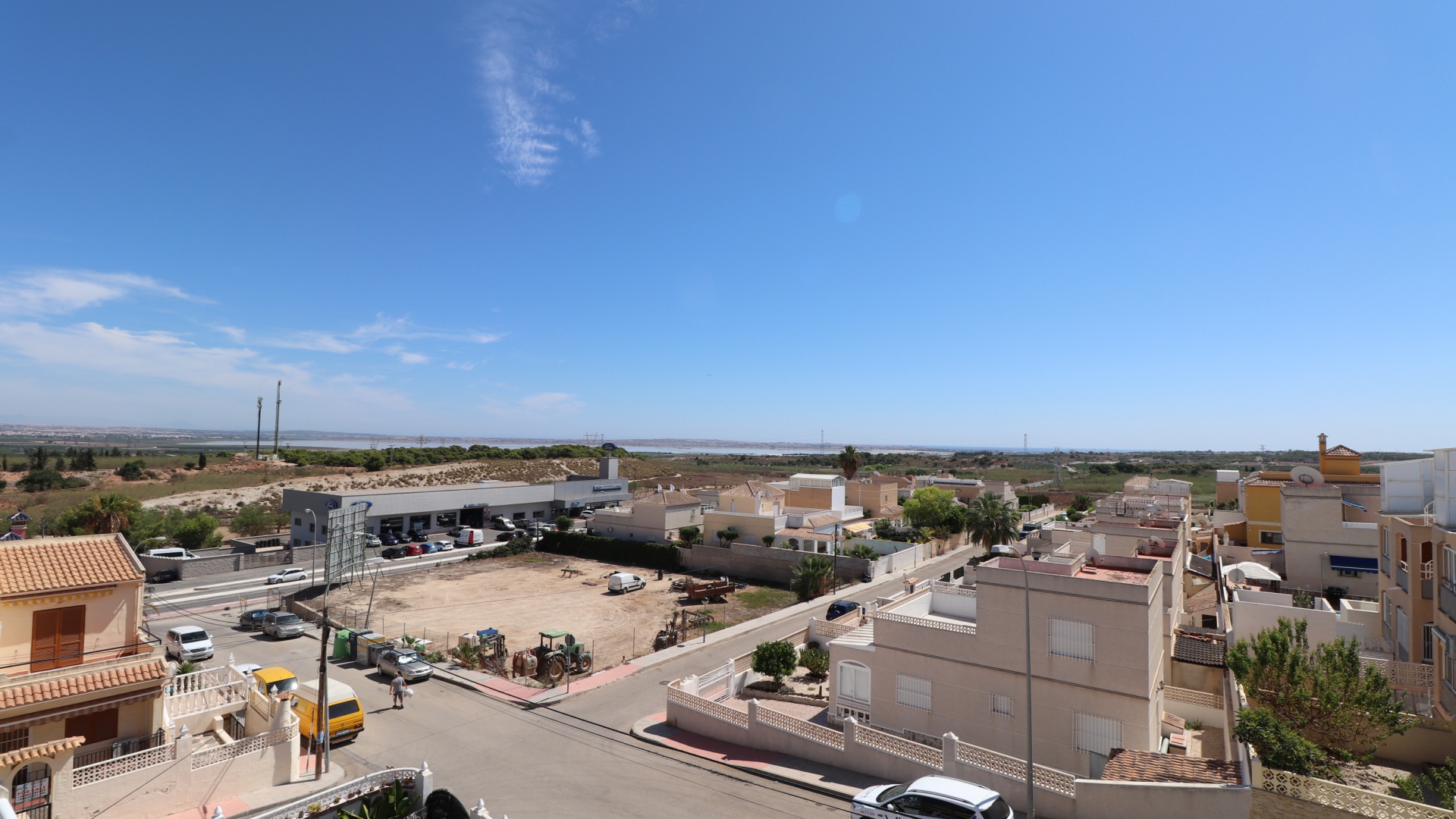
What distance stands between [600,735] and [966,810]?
11954mm

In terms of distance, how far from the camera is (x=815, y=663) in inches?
1073

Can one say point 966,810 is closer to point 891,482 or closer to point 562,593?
point 562,593

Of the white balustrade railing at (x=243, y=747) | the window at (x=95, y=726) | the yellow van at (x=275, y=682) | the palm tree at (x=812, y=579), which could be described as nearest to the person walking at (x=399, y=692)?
the yellow van at (x=275, y=682)

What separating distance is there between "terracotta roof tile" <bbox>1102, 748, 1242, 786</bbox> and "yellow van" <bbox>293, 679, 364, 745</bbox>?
67.7 feet

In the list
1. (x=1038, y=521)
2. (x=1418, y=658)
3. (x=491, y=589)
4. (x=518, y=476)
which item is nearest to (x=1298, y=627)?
(x=1418, y=658)

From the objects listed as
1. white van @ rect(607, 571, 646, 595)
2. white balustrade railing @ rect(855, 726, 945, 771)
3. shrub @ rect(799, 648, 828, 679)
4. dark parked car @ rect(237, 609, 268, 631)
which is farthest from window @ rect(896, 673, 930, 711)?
dark parked car @ rect(237, 609, 268, 631)

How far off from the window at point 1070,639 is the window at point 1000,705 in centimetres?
189

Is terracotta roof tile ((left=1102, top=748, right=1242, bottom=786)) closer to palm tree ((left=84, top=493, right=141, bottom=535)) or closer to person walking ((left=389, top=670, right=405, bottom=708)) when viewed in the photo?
person walking ((left=389, top=670, right=405, bottom=708))

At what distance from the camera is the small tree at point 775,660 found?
82.2 feet

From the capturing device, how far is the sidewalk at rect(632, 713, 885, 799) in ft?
57.3

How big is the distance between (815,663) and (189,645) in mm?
26252

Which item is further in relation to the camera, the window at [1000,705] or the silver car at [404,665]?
the silver car at [404,665]

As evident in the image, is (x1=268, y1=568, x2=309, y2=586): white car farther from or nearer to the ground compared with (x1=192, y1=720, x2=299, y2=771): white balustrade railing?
nearer to the ground

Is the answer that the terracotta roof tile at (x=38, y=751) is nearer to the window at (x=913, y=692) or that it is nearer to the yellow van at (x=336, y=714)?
the yellow van at (x=336, y=714)
